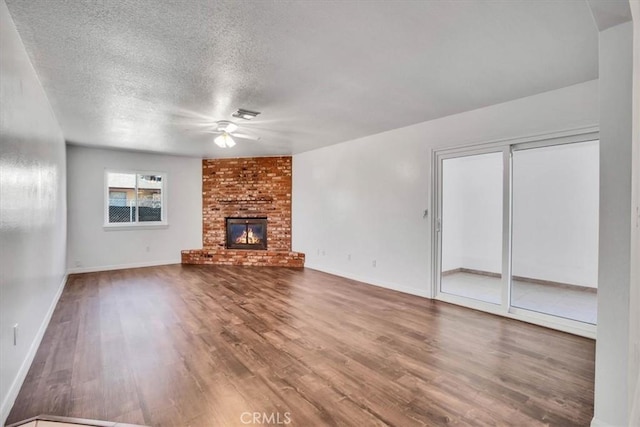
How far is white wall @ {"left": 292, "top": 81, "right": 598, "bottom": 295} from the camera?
3307 millimetres

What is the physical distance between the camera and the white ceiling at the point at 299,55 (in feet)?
6.13

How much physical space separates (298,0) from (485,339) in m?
3.19

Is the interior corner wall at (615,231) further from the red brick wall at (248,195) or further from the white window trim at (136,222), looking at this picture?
the white window trim at (136,222)

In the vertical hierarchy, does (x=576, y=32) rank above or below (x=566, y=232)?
above

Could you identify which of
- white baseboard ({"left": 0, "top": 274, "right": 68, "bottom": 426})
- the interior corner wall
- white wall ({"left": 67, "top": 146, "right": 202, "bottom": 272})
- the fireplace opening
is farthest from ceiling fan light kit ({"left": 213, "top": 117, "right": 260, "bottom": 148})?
the interior corner wall

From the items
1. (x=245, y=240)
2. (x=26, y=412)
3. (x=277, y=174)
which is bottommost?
(x=26, y=412)

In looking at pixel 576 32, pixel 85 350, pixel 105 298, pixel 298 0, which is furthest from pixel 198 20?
pixel 105 298

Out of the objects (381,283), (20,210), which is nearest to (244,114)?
(20,210)

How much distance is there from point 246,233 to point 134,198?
96.5 inches

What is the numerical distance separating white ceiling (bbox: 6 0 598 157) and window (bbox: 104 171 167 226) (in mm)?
2627

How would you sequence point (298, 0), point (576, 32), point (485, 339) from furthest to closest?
point (485, 339)
point (576, 32)
point (298, 0)

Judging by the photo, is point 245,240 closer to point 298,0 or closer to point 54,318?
point 54,318

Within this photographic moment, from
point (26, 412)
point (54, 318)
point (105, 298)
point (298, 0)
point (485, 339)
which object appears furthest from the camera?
point (105, 298)

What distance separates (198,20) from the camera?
1935 mm
